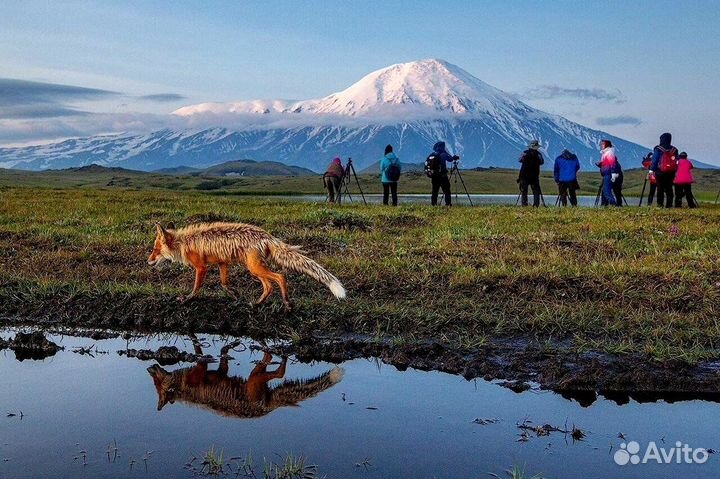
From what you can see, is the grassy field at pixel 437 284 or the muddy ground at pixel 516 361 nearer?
the muddy ground at pixel 516 361

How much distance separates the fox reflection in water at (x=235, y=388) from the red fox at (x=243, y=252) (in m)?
1.87

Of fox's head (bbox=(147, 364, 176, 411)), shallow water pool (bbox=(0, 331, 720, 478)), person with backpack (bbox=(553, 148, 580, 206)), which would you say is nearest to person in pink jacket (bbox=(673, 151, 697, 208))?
person with backpack (bbox=(553, 148, 580, 206))

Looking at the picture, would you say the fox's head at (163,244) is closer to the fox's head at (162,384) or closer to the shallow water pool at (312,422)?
the shallow water pool at (312,422)

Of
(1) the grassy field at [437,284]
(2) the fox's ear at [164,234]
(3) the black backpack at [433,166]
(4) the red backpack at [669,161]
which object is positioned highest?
(4) the red backpack at [669,161]

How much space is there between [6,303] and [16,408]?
17.5ft

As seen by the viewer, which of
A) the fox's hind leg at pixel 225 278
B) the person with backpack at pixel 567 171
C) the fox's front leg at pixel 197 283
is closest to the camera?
the fox's front leg at pixel 197 283

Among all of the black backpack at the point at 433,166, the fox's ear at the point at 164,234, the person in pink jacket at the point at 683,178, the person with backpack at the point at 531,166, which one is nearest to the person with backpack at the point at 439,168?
the black backpack at the point at 433,166

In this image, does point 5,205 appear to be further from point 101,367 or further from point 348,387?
point 348,387

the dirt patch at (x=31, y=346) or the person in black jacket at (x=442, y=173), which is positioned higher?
the person in black jacket at (x=442, y=173)

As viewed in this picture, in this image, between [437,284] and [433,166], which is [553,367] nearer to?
[437,284]

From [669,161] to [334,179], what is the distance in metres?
13.7

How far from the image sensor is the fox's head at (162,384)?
8008mm

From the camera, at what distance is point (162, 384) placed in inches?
338

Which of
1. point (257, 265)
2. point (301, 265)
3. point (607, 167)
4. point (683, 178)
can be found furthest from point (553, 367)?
point (607, 167)
